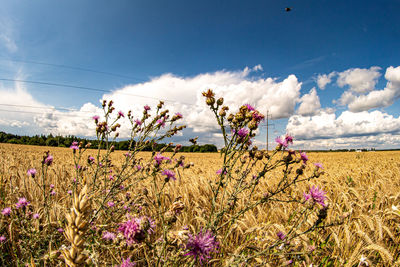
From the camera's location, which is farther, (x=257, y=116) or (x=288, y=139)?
(x=288, y=139)

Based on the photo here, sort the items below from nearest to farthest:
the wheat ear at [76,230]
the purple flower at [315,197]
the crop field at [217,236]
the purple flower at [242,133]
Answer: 1. the wheat ear at [76,230]
2. the crop field at [217,236]
3. the purple flower at [315,197]
4. the purple flower at [242,133]

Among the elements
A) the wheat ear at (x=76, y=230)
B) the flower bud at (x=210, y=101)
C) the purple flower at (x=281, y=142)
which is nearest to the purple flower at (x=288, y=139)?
the purple flower at (x=281, y=142)

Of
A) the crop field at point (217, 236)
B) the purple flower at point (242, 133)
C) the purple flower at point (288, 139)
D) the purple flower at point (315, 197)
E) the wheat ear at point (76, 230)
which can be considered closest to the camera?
the wheat ear at point (76, 230)

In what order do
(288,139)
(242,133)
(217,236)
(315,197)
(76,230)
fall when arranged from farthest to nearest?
(288,139)
(242,133)
(315,197)
(217,236)
(76,230)

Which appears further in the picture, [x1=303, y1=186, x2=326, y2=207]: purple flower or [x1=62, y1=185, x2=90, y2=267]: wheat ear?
[x1=303, y1=186, x2=326, y2=207]: purple flower

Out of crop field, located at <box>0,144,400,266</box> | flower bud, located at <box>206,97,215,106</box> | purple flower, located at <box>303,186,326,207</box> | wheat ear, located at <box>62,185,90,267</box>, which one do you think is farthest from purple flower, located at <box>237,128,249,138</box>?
wheat ear, located at <box>62,185,90,267</box>

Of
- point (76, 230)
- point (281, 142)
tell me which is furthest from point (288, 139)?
point (76, 230)

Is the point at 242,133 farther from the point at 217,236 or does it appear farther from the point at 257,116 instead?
the point at 217,236

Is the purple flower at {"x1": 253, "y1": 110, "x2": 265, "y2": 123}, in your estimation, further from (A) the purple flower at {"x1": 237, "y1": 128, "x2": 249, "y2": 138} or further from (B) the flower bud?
(B) the flower bud

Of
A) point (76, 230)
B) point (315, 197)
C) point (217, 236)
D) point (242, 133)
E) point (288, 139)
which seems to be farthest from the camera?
point (288, 139)

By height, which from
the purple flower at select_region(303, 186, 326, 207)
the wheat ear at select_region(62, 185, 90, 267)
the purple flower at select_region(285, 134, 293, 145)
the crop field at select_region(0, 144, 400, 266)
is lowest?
the crop field at select_region(0, 144, 400, 266)

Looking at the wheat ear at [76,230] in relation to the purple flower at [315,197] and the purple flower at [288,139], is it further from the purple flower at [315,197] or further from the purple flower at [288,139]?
the purple flower at [288,139]

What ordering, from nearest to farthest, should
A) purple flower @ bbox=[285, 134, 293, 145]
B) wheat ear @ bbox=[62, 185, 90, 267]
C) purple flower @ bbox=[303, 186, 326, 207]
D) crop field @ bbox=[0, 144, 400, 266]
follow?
wheat ear @ bbox=[62, 185, 90, 267], crop field @ bbox=[0, 144, 400, 266], purple flower @ bbox=[303, 186, 326, 207], purple flower @ bbox=[285, 134, 293, 145]

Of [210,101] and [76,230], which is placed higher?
[210,101]
